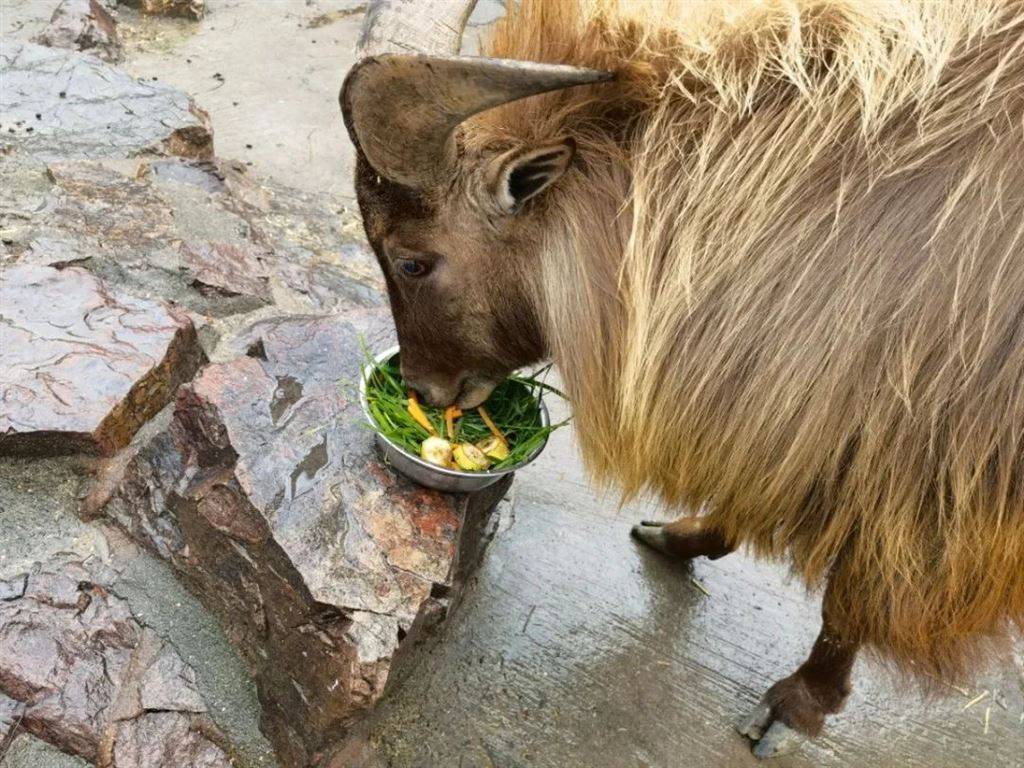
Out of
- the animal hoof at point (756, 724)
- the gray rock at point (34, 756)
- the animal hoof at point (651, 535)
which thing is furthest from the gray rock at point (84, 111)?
the animal hoof at point (756, 724)

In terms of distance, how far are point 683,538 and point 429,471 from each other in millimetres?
1177

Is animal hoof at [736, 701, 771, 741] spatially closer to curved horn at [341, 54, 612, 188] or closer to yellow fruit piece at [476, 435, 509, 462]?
yellow fruit piece at [476, 435, 509, 462]

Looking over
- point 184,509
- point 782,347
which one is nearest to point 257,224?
point 184,509

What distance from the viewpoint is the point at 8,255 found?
3402 mm

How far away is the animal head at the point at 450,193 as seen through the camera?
6.66 ft

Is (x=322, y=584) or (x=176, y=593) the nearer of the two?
(x=322, y=584)

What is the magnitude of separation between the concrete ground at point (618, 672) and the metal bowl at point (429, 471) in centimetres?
60

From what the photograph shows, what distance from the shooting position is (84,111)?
4547 millimetres

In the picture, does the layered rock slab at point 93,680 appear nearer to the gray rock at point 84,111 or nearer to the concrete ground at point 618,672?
the concrete ground at point 618,672

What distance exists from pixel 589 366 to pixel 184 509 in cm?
126

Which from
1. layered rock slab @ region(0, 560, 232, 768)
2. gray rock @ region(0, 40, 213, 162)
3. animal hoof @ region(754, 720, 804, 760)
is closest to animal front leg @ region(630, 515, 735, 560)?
animal hoof @ region(754, 720, 804, 760)

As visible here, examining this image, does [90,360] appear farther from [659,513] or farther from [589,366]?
[659,513]

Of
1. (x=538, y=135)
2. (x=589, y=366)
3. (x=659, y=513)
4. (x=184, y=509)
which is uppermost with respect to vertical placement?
(x=538, y=135)

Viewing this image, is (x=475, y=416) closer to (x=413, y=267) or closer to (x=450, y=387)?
(x=450, y=387)
